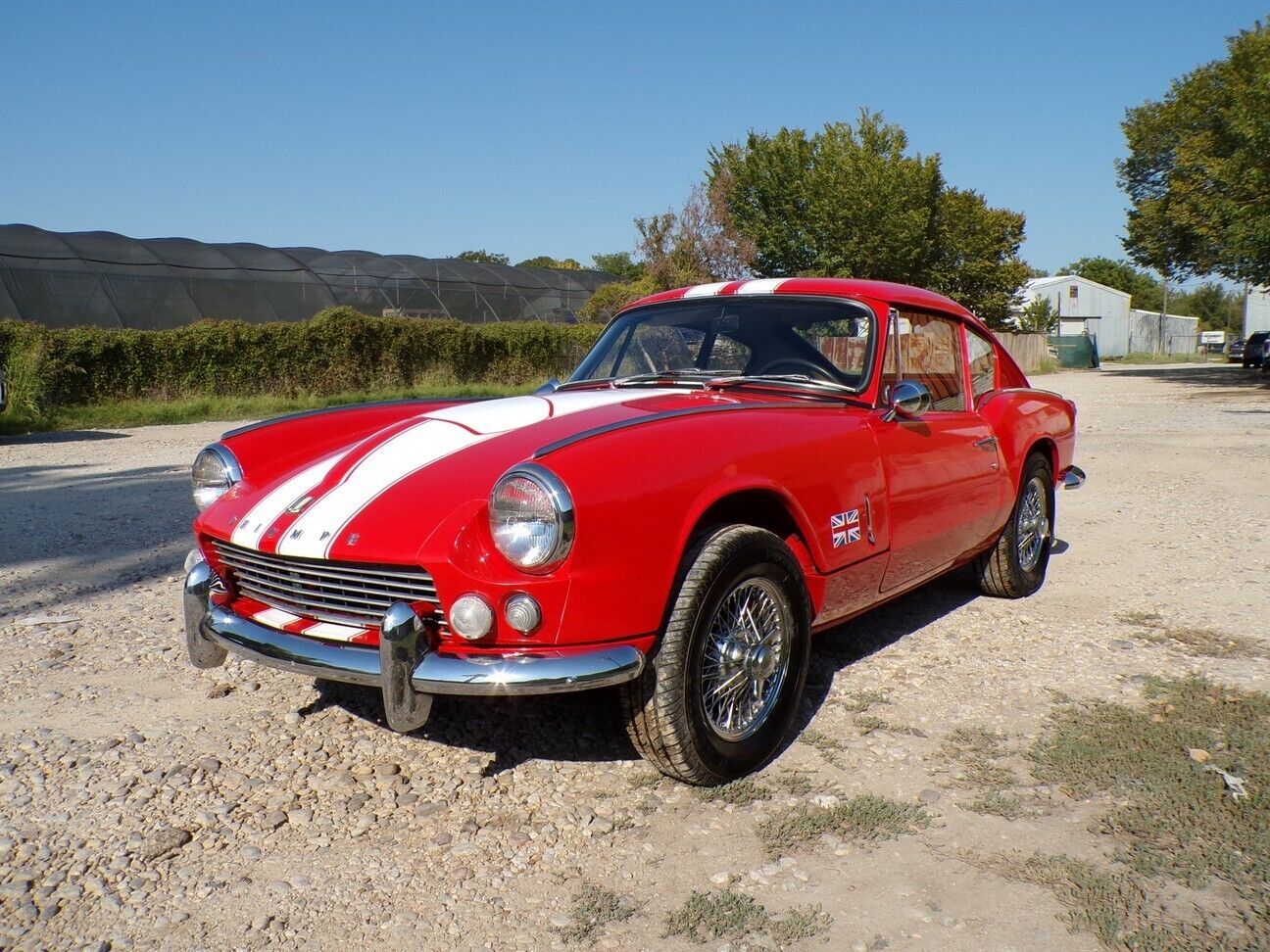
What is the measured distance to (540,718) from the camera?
141 inches

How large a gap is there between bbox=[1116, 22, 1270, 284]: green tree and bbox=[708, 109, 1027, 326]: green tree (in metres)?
4.83

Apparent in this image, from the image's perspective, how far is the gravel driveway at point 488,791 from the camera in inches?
93.2

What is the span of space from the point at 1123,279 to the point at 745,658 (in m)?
88.0

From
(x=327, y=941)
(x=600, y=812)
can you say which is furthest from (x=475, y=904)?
(x=600, y=812)

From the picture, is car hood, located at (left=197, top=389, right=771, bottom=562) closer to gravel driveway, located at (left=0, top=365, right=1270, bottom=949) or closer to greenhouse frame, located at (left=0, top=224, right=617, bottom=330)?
gravel driveway, located at (left=0, top=365, right=1270, bottom=949)

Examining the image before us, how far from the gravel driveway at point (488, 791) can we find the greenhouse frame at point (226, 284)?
1867 centimetres

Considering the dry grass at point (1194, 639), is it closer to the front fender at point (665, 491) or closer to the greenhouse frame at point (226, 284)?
the front fender at point (665, 491)

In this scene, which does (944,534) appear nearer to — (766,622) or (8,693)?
(766,622)

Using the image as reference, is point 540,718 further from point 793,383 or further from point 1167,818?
point 1167,818

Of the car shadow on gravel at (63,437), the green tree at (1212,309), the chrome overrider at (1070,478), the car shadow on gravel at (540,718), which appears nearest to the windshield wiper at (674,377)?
the car shadow on gravel at (540,718)

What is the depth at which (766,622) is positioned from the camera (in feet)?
10.4

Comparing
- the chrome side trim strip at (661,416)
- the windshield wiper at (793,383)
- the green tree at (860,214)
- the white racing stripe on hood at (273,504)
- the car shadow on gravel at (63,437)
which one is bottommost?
the car shadow on gravel at (63,437)

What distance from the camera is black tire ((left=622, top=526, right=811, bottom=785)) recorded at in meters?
2.78

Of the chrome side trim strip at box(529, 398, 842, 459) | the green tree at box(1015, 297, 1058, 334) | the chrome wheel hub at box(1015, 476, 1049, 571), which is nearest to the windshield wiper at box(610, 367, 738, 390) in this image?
the chrome side trim strip at box(529, 398, 842, 459)
